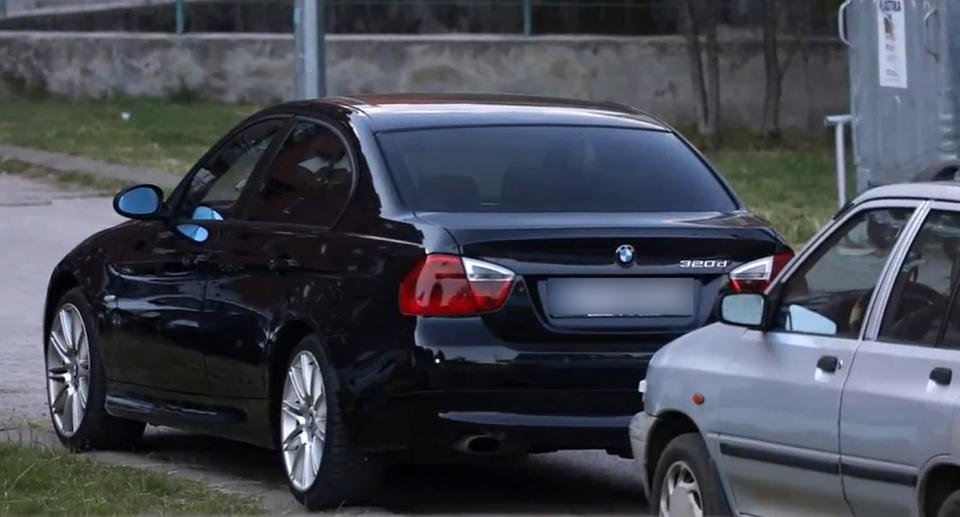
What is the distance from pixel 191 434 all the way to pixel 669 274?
326cm

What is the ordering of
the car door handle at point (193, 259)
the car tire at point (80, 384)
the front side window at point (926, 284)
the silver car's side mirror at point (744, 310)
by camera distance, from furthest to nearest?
1. the car tire at point (80, 384)
2. the car door handle at point (193, 259)
3. the silver car's side mirror at point (744, 310)
4. the front side window at point (926, 284)

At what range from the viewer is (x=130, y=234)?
895 centimetres

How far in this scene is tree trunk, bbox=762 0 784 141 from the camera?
1014 inches

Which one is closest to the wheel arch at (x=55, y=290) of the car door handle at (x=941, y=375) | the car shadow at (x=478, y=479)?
the car shadow at (x=478, y=479)

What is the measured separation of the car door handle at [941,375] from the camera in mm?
5203

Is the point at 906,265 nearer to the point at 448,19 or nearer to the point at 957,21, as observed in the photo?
the point at 957,21

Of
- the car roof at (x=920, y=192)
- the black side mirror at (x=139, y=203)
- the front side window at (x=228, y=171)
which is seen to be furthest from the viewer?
the black side mirror at (x=139, y=203)

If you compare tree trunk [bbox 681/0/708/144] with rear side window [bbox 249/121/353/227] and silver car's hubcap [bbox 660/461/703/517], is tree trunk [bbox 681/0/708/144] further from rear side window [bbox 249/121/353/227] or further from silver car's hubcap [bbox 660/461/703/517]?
silver car's hubcap [bbox 660/461/703/517]

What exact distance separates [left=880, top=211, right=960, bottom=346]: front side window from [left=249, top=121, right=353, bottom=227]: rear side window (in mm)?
2627

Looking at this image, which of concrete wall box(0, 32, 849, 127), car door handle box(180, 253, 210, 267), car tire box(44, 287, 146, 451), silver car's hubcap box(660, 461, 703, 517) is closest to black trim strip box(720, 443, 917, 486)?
silver car's hubcap box(660, 461, 703, 517)

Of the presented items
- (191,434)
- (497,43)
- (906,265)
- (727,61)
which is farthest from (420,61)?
(906,265)

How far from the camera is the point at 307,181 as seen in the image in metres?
7.97

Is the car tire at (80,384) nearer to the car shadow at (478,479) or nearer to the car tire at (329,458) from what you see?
the car shadow at (478,479)

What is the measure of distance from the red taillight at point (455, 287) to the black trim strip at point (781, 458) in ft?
3.94
